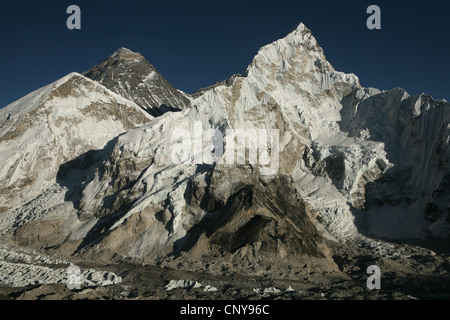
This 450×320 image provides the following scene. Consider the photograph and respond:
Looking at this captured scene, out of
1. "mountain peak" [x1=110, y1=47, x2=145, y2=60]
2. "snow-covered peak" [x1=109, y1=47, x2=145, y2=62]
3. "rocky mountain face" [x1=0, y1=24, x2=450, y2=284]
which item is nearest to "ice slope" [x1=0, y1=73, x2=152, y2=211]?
"rocky mountain face" [x1=0, y1=24, x2=450, y2=284]

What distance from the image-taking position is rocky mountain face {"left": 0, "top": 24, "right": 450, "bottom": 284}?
31.5 m

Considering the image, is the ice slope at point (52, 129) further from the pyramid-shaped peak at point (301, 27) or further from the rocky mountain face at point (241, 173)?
the pyramid-shaped peak at point (301, 27)

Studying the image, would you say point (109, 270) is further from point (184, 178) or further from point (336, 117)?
point (336, 117)

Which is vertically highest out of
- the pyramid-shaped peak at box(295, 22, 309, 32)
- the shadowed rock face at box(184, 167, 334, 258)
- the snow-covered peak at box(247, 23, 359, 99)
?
the pyramid-shaped peak at box(295, 22, 309, 32)

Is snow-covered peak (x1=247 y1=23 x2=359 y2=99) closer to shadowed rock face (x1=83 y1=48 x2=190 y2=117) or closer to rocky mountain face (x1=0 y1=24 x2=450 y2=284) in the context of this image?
rocky mountain face (x1=0 y1=24 x2=450 y2=284)

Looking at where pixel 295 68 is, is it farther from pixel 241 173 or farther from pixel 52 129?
pixel 52 129

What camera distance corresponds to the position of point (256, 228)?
3009 centimetres

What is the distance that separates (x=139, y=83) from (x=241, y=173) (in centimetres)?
5527

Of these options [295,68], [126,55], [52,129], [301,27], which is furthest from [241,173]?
[126,55]

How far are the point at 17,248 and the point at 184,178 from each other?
16550 millimetres

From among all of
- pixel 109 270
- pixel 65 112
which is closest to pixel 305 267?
pixel 109 270

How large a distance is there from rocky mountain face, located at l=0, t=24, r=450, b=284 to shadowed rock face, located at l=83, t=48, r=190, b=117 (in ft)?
61.0

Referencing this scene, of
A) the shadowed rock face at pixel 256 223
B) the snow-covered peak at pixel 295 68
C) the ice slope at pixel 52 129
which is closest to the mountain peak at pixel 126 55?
the ice slope at pixel 52 129

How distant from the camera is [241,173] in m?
36.5
